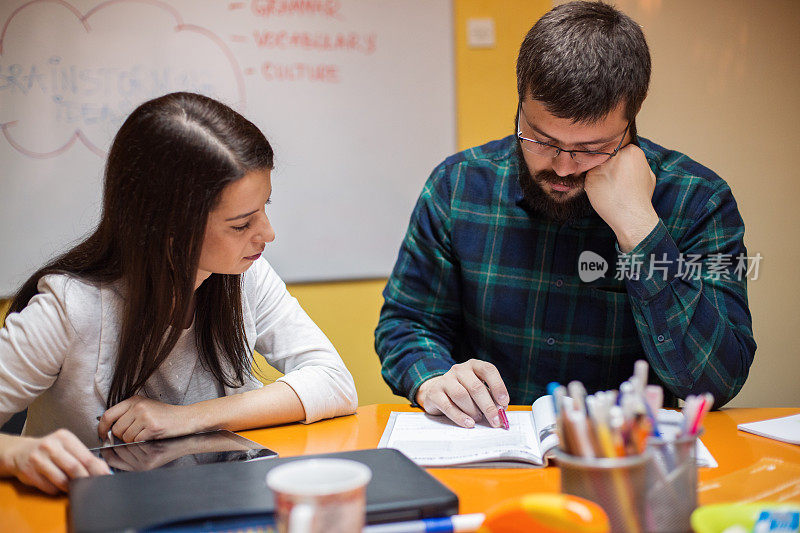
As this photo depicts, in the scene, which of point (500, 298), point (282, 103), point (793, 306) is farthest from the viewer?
point (793, 306)

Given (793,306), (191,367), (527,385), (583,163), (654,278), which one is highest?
(583,163)

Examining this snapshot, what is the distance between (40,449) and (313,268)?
162 cm

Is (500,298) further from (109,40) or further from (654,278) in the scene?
(109,40)

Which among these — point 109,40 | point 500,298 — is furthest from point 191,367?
point 109,40

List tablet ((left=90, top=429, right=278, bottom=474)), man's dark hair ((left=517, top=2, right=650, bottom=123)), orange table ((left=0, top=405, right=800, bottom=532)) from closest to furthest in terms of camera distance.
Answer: orange table ((left=0, top=405, right=800, bottom=532))
tablet ((left=90, top=429, right=278, bottom=474))
man's dark hair ((left=517, top=2, right=650, bottom=123))

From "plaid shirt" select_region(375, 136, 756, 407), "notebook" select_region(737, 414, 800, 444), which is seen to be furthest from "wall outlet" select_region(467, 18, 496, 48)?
"notebook" select_region(737, 414, 800, 444)

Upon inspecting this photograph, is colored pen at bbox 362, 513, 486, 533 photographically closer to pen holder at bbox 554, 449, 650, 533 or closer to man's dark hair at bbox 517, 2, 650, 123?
pen holder at bbox 554, 449, 650, 533

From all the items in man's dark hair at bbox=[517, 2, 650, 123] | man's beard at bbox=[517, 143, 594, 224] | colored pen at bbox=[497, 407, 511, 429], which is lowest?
colored pen at bbox=[497, 407, 511, 429]

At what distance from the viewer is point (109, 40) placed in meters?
2.19

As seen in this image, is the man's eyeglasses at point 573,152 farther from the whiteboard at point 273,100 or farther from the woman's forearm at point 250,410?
the whiteboard at point 273,100

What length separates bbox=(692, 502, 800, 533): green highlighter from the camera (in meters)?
0.65

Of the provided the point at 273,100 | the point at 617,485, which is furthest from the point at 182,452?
the point at 273,100

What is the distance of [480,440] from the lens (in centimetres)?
104

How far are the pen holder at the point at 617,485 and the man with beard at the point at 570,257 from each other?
0.47 meters
